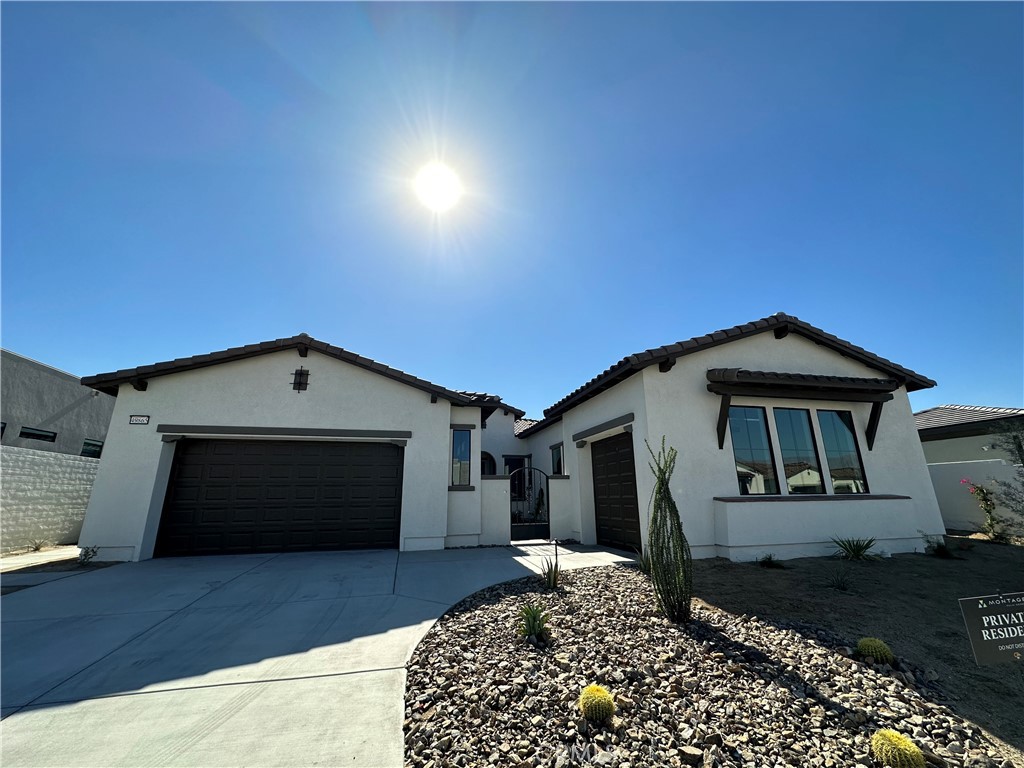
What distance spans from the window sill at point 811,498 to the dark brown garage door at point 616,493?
187 cm

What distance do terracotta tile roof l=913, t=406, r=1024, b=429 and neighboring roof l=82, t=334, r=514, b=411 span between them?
15.5 metres

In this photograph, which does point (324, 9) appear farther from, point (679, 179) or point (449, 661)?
point (449, 661)

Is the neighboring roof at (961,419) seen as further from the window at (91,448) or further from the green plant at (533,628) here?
the window at (91,448)

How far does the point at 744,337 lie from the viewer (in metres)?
9.10

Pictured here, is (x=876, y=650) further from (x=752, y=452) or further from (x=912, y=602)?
(x=752, y=452)

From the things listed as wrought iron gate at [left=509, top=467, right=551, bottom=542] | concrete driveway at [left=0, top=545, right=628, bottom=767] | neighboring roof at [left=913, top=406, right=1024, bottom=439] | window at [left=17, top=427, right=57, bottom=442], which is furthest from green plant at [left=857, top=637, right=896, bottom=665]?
window at [left=17, top=427, right=57, bottom=442]

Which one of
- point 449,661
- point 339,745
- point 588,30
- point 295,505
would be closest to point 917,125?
point 588,30

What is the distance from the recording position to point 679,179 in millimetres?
8375

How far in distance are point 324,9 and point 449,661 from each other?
9.95 metres

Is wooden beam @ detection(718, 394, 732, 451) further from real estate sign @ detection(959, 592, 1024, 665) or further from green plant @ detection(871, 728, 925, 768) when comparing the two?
green plant @ detection(871, 728, 925, 768)

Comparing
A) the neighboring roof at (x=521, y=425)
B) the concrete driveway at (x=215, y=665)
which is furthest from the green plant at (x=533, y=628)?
the neighboring roof at (x=521, y=425)

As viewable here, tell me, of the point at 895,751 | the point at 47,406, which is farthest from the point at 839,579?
the point at 47,406

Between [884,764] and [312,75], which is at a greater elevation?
[312,75]

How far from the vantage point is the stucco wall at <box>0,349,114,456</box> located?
12531 mm
